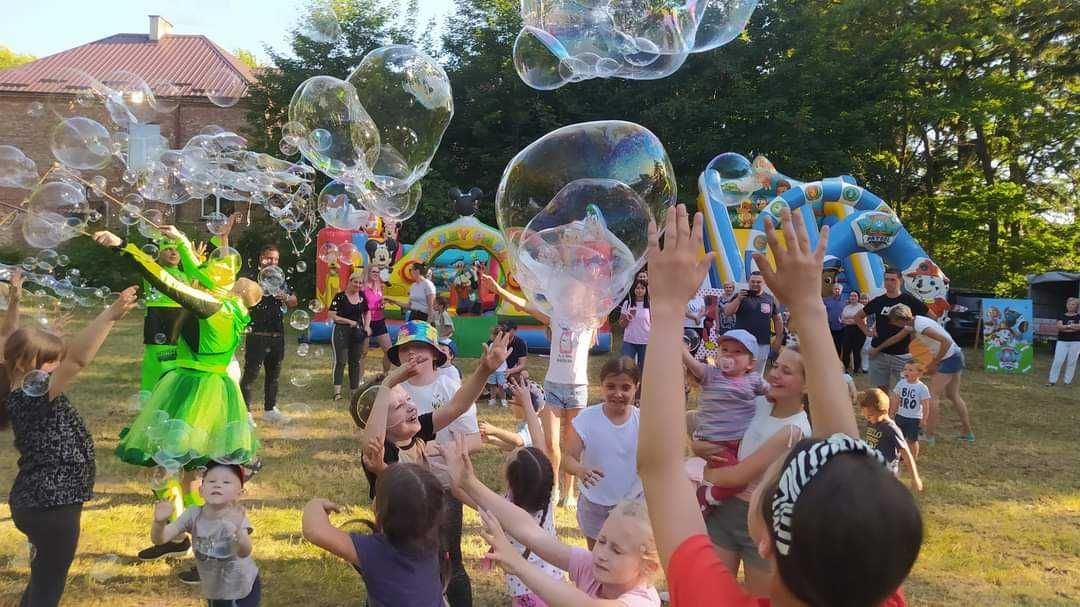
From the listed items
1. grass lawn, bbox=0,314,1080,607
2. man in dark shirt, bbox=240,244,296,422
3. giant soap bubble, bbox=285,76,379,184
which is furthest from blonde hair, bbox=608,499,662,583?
man in dark shirt, bbox=240,244,296,422

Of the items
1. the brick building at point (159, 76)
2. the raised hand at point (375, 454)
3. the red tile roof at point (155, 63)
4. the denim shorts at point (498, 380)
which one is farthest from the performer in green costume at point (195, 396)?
the red tile roof at point (155, 63)

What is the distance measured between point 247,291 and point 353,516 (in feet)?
5.37

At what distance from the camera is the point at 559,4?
3.80 m

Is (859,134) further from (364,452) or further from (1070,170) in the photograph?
(364,452)

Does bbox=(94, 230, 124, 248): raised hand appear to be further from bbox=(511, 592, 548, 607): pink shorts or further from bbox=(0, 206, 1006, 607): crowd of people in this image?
bbox=(511, 592, 548, 607): pink shorts

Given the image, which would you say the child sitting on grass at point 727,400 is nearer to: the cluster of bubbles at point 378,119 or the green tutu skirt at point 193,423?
the cluster of bubbles at point 378,119

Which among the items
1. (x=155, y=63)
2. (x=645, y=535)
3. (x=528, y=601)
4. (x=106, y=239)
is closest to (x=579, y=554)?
(x=645, y=535)

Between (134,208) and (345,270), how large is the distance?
31.8 ft

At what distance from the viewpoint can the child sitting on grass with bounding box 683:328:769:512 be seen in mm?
3750

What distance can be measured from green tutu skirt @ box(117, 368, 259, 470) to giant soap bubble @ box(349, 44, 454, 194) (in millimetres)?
1629

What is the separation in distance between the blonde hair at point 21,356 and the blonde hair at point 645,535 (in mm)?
2504

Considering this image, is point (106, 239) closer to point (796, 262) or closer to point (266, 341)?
point (796, 262)

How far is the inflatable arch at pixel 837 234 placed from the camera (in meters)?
13.7

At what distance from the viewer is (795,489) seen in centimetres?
112
